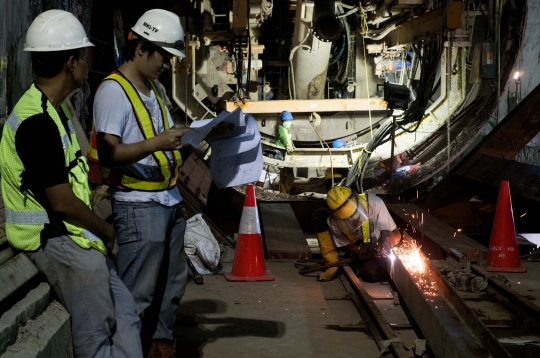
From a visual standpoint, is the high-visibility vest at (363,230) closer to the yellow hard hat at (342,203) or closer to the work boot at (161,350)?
the yellow hard hat at (342,203)

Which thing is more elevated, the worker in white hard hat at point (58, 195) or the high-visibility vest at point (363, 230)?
the worker in white hard hat at point (58, 195)

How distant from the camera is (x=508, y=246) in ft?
23.7

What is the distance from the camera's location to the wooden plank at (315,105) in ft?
44.5

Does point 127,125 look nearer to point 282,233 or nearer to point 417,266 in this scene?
point 417,266

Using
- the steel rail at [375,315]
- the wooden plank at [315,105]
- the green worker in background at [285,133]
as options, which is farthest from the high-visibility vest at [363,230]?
the green worker in background at [285,133]

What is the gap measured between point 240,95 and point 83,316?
10.8 metres

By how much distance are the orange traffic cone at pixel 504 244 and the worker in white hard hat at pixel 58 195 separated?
187 inches

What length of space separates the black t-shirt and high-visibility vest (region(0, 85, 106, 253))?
22 mm

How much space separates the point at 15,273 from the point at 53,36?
0.93 m

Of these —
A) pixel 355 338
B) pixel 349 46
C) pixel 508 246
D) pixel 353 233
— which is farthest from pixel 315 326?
pixel 349 46

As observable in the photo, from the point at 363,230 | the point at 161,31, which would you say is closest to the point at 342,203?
the point at 363,230

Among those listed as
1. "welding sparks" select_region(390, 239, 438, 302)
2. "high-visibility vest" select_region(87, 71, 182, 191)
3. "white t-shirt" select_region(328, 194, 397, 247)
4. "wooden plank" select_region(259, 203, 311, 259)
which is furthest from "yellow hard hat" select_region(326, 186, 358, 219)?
"high-visibility vest" select_region(87, 71, 182, 191)

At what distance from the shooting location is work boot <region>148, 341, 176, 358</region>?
13.9 ft

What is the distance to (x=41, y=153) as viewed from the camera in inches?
117
